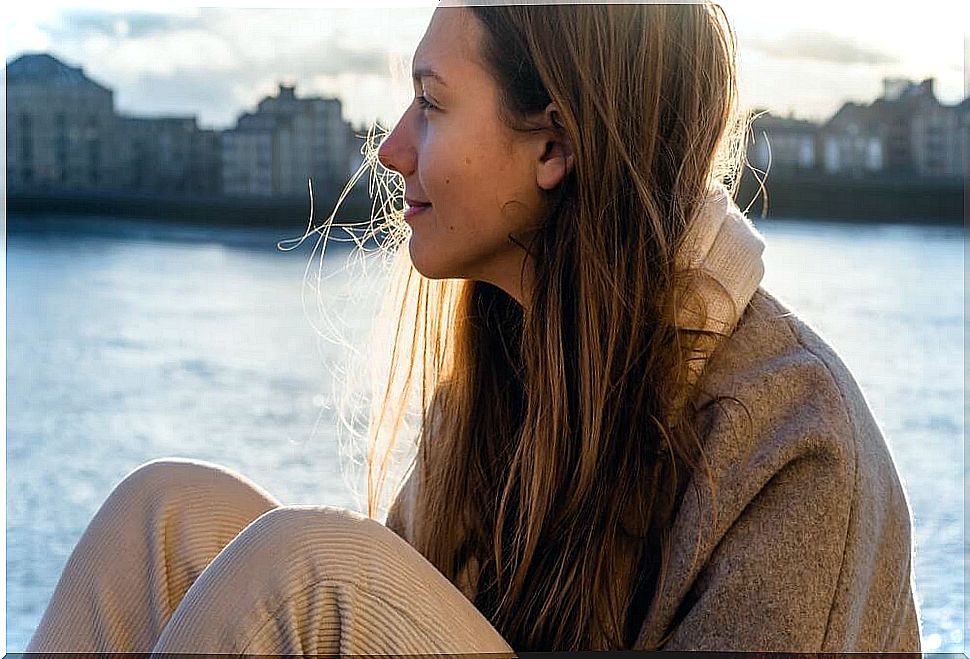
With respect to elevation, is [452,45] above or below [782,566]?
above

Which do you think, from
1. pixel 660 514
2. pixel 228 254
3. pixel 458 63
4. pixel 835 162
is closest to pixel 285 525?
pixel 660 514

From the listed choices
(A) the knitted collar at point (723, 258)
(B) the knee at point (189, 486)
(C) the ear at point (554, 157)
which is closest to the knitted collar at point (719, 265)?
(A) the knitted collar at point (723, 258)

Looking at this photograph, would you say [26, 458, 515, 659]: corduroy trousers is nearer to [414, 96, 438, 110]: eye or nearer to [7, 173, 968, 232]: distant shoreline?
[414, 96, 438, 110]: eye

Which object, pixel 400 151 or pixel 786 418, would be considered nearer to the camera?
pixel 786 418

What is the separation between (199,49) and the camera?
6.75 meters

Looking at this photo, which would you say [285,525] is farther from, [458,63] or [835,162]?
[835,162]

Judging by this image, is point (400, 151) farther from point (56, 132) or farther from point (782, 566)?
point (56, 132)

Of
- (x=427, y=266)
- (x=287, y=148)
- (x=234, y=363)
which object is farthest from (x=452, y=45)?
(x=287, y=148)

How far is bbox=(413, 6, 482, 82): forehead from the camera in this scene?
1.02 m

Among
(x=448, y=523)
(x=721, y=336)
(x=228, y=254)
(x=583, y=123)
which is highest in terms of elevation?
(x=583, y=123)

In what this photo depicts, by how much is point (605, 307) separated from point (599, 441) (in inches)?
4.0

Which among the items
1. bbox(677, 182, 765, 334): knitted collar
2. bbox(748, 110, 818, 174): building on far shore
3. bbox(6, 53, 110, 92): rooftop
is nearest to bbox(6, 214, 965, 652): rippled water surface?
bbox(748, 110, 818, 174): building on far shore

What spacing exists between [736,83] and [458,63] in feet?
0.73

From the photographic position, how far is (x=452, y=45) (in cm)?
103
